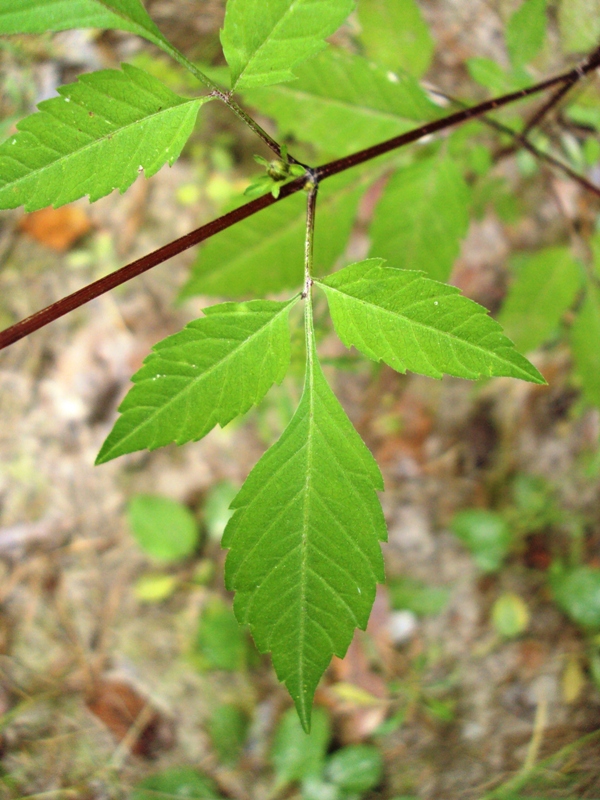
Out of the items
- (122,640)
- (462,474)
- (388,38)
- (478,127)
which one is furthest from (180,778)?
(388,38)

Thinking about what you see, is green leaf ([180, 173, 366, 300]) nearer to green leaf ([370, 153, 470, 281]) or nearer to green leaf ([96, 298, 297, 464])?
green leaf ([370, 153, 470, 281])

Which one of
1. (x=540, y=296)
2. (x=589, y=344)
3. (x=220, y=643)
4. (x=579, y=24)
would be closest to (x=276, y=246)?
(x=540, y=296)

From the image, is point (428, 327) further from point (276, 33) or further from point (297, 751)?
point (297, 751)

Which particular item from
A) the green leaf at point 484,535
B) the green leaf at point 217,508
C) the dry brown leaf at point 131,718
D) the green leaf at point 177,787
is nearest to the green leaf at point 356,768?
the green leaf at point 177,787

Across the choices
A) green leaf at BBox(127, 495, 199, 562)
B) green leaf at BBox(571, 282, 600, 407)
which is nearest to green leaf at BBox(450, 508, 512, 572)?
green leaf at BBox(571, 282, 600, 407)

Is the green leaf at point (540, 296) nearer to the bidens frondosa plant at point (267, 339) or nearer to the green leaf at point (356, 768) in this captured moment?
the bidens frondosa plant at point (267, 339)

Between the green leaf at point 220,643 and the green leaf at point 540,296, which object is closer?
the green leaf at point 540,296

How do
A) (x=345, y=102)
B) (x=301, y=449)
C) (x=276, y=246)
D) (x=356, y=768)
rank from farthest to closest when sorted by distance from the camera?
(x=356, y=768)
(x=276, y=246)
(x=345, y=102)
(x=301, y=449)

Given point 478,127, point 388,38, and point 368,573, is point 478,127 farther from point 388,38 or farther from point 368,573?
point 368,573
